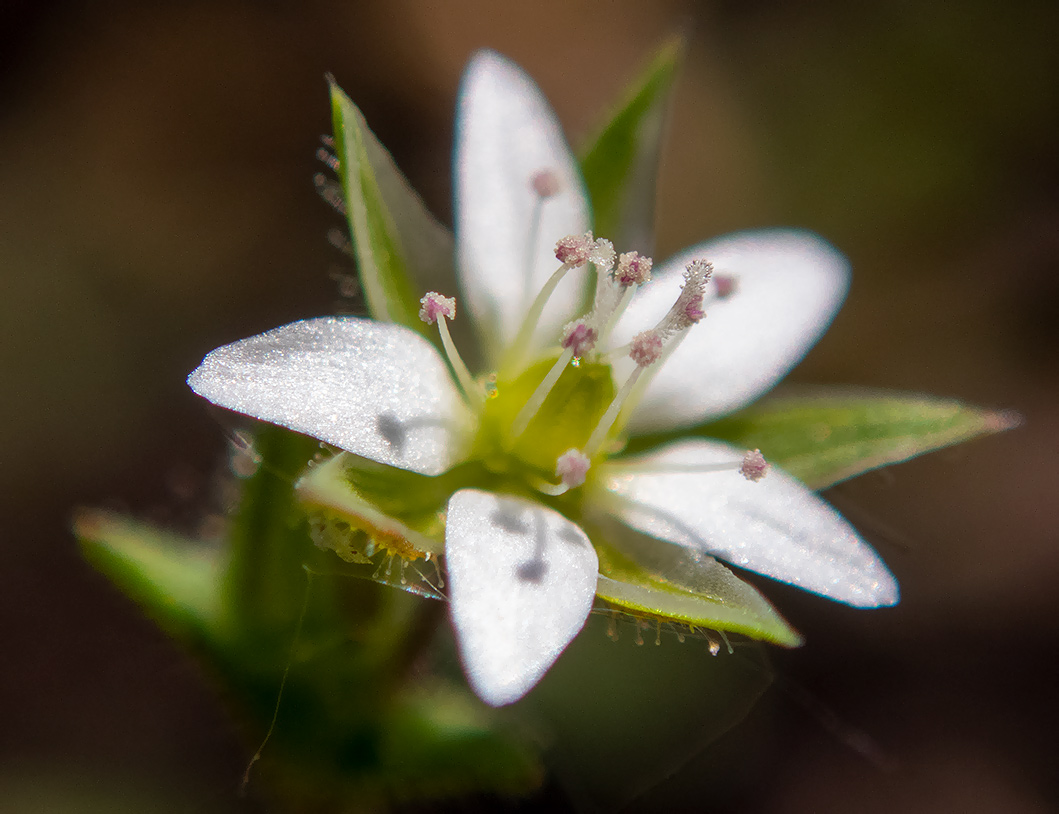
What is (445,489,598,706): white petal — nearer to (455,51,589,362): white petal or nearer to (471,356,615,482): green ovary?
(471,356,615,482): green ovary

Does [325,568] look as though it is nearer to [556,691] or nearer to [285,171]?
[556,691]

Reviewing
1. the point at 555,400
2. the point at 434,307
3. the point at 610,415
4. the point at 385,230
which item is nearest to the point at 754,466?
the point at 610,415

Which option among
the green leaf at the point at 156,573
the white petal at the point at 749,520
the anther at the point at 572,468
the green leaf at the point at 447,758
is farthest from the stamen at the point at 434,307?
the green leaf at the point at 447,758

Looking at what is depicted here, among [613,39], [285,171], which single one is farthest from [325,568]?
[613,39]

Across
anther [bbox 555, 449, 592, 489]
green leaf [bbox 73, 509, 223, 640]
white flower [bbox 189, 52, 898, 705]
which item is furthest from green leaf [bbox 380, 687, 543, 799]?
anther [bbox 555, 449, 592, 489]

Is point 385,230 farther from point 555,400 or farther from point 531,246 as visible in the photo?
point 555,400

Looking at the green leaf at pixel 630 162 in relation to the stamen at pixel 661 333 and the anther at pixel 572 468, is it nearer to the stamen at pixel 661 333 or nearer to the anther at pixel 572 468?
the stamen at pixel 661 333

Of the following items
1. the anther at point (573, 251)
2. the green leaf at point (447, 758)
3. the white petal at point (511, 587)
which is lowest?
the green leaf at point (447, 758)
